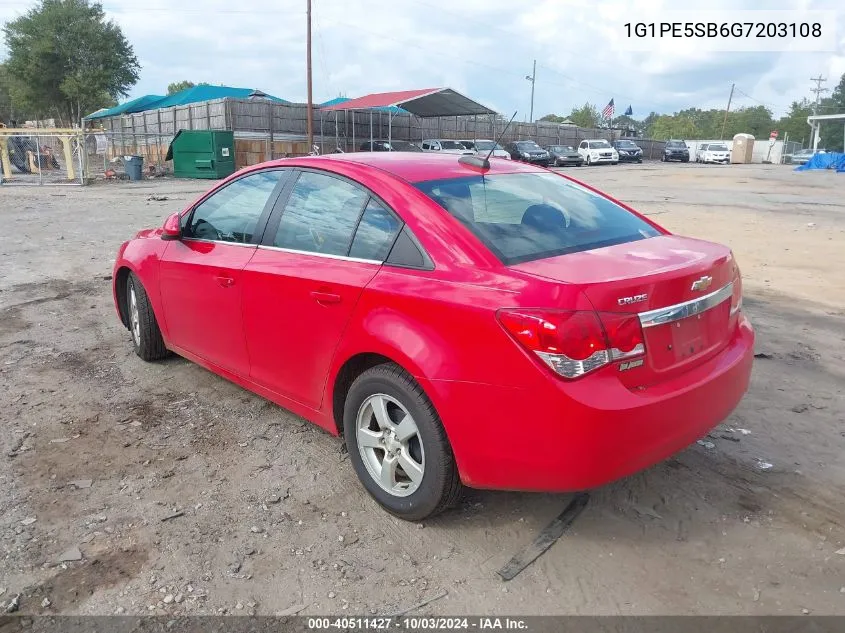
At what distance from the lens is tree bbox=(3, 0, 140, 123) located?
1784 inches

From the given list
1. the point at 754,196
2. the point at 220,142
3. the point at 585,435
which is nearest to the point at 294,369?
the point at 585,435

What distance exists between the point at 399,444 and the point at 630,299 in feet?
3.79

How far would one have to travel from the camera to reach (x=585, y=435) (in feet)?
7.59

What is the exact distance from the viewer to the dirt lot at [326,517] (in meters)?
2.47

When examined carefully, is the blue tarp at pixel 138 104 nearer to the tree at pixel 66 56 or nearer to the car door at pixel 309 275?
the tree at pixel 66 56

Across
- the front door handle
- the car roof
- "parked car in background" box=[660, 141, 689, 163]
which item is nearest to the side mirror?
the car roof

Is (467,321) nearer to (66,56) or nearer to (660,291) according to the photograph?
(660,291)

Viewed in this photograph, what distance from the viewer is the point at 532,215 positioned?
3133mm

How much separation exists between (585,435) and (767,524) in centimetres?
118

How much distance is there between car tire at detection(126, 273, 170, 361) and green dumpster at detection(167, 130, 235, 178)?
890 inches

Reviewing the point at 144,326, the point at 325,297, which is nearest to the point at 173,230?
the point at 144,326

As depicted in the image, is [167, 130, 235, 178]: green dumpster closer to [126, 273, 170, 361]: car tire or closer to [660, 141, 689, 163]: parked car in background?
[126, 273, 170, 361]: car tire

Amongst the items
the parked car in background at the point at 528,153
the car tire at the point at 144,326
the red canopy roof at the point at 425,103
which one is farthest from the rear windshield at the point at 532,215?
the parked car in background at the point at 528,153

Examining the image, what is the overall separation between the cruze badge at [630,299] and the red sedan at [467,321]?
0.4 inches
